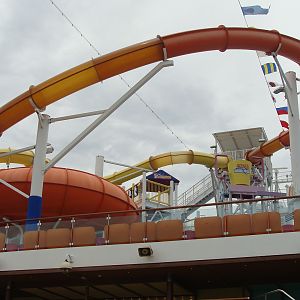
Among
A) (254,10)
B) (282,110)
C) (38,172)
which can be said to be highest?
(254,10)

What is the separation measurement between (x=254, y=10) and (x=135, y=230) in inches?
433

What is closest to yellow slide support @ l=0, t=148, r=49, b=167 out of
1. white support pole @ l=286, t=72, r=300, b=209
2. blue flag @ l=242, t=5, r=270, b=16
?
blue flag @ l=242, t=5, r=270, b=16

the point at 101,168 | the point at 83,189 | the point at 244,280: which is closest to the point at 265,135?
the point at 101,168

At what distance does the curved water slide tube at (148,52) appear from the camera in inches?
754

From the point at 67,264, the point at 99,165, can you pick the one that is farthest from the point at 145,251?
the point at 99,165

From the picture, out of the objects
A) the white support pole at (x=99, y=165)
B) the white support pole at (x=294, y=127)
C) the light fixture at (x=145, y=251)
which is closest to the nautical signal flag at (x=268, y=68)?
the white support pole at (x=294, y=127)

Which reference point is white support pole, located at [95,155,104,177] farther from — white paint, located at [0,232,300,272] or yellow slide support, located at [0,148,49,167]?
white paint, located at [0,232,300,272]

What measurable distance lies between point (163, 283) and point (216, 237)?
3568mm

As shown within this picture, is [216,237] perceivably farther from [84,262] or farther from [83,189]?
[83,189]

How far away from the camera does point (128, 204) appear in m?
23.4

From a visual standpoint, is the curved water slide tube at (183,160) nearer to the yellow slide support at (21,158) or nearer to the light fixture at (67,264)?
the yellow slide support at (21,158)

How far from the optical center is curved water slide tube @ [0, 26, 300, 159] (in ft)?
62.8

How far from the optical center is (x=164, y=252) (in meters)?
14.4

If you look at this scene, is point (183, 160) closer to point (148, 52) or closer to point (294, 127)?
point (294, 127)
